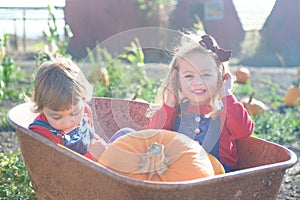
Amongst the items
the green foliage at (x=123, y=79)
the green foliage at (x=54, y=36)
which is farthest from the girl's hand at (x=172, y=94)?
the green foliage at (x=123, y=79)

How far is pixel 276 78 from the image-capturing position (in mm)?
10016

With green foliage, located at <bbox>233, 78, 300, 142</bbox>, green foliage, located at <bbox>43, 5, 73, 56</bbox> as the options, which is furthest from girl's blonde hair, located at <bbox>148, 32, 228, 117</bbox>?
green foliage, located at <bbox>43, 5, 73, 56</bbox>

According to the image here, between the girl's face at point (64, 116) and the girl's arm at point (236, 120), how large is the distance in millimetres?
687

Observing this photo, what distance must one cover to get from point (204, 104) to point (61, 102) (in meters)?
0.72

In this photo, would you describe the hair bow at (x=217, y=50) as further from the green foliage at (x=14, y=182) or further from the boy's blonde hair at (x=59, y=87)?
the green foliage at (x=14, y=182)

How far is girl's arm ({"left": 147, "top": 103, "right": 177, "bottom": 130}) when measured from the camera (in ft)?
8.90

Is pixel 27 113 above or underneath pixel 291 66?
above

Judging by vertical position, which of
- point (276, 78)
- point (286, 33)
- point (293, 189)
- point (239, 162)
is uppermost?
point (239, 162)

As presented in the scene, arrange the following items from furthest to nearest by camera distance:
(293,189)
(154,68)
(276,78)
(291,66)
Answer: (291,66) < (154,68) < (276,78) < (293,189)

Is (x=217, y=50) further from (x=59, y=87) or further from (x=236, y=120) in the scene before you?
(x=59, y=87)

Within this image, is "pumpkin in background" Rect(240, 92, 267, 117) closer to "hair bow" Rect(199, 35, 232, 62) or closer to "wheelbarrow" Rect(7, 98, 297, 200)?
"hair bow" Rect(199, 35, 232, 62)

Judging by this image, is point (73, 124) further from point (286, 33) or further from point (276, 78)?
point (286, 33)

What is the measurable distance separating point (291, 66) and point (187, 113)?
38.8 feet

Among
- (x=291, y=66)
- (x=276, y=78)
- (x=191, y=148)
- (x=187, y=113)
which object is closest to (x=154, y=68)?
(x=276, y=78)
